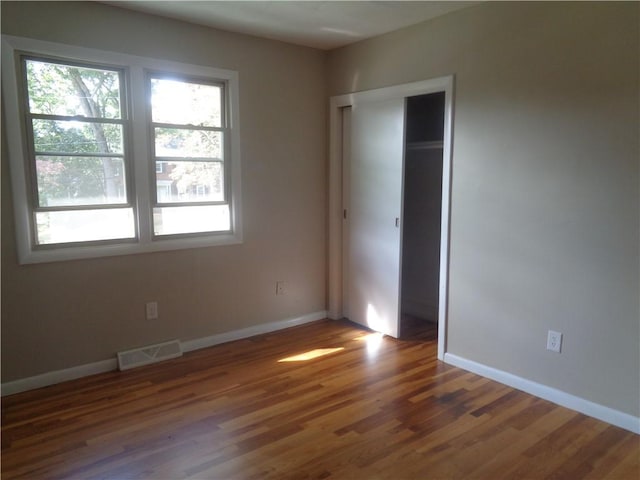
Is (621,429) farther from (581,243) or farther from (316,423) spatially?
(316,423)

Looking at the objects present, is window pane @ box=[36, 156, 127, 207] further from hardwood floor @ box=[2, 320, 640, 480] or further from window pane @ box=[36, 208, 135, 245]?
hardwood floor @ box=[2, 320, 640, 480]

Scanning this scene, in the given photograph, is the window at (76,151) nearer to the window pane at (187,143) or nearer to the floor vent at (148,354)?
the window pane at (187,143)

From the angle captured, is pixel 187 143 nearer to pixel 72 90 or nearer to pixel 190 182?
pixel 190 182

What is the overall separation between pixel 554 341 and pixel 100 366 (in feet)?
9.78

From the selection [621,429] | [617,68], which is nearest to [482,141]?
[617,68]

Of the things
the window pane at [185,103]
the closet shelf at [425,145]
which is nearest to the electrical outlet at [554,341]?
the closet shelf at [425,145]

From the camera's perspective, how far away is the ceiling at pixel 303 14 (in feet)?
9.75

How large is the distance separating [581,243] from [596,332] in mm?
507

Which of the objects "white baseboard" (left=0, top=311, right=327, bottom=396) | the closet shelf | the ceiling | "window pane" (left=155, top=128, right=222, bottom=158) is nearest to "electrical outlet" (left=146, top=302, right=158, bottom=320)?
"white baseboard" (left=0, top=311, right=327, bottom=396)

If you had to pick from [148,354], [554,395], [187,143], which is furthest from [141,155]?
[554,395]

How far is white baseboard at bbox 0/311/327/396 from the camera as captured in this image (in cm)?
291

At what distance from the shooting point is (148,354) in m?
3.38

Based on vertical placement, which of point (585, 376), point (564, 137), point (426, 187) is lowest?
point (585, 376)

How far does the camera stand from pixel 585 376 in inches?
104
